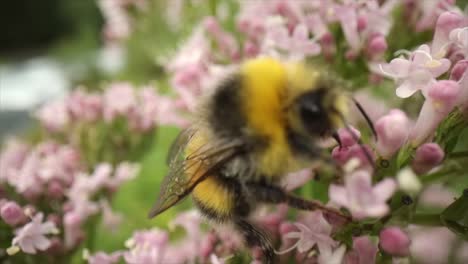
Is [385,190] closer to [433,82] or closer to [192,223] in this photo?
[433,82]

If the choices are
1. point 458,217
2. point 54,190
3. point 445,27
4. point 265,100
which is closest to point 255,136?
point 265,100

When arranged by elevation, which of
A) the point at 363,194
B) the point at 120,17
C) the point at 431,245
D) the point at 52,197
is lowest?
the point at 431,245

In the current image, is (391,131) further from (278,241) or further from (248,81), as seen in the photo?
(278,241)

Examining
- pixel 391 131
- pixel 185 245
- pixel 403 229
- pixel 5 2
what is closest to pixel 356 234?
pixel 403 229

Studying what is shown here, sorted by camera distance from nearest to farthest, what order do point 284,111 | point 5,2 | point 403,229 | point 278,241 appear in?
point 284,111, point 403,229, point 278,241, point 5,2

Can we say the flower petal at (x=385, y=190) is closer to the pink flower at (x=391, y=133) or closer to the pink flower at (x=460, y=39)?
the pink flower at (x=391, y=133)

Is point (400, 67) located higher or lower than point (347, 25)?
lower
